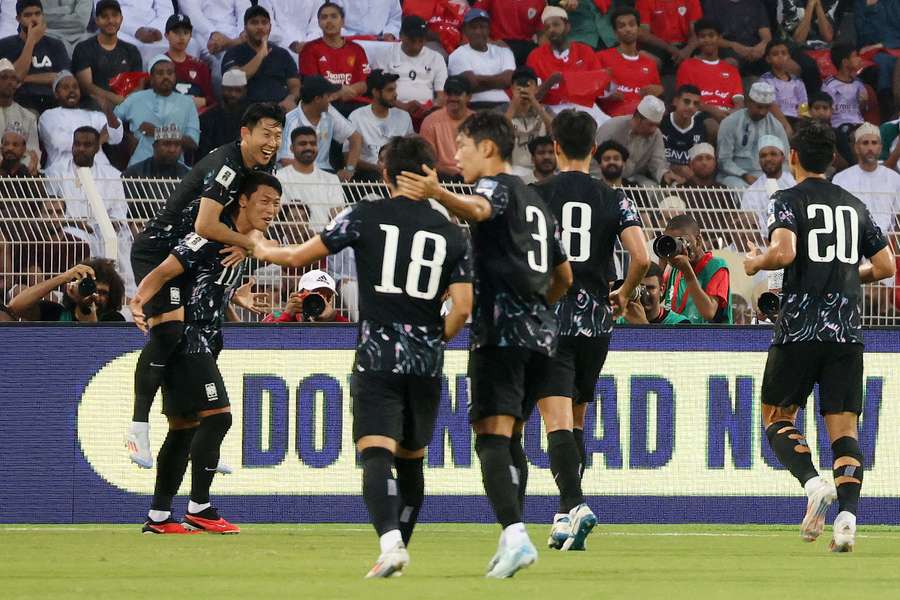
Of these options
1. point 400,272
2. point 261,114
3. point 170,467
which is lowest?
point 170,467

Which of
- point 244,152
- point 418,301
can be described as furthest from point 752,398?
point 418,301

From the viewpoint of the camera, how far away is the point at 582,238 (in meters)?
8.98

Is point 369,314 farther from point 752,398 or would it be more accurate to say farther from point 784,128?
point 784,128

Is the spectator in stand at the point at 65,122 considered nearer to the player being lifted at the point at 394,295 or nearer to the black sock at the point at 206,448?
the black sock at the point at 206,448

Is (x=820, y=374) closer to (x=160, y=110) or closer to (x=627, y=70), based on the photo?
(x=160, y=110)

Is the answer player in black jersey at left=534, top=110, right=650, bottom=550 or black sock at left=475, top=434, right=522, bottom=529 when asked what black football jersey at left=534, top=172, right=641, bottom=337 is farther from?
black sock at left=475, top=434, right=522, bottom=529

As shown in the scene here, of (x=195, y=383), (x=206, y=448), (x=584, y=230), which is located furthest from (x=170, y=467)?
(x=584, y=230)

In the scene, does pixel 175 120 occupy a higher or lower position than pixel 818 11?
lower

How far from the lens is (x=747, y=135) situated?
17.9m

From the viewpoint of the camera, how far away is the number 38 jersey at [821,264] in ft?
29.1

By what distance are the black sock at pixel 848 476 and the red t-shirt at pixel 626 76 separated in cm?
Result: 977

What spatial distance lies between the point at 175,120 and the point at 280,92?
55.9 inches

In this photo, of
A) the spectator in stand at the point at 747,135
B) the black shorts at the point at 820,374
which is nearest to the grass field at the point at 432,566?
the black shorts at the point at 820,374

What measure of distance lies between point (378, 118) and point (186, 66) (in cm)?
215
